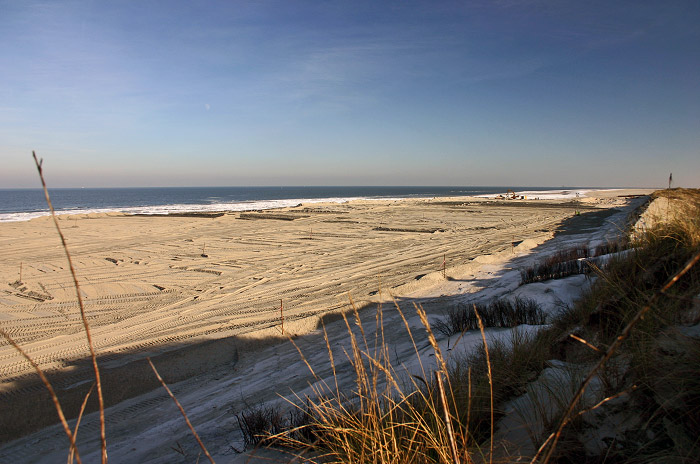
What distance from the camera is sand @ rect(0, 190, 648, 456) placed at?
213 inches

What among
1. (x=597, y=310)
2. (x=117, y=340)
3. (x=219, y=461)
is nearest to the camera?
(x=219, y=461)

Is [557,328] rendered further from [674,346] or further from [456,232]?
[456,232]

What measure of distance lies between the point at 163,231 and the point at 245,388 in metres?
18.1

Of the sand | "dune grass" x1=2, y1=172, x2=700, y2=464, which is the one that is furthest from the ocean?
"dune grass" x1=2, y1=172, x2=700, y2=464

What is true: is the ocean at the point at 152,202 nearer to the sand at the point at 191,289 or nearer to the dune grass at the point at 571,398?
the sand at the point at 191,289

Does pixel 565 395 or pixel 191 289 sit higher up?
pixel 565 395

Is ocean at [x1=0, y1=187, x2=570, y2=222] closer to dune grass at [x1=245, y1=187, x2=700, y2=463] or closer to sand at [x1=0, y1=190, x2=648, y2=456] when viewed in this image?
sand at [x1=0, y1=190, x2=648, y2=456]

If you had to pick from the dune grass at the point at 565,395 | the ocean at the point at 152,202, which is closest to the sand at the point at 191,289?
the dune grass at the point at 565,395

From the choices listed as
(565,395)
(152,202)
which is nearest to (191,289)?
(565,395)

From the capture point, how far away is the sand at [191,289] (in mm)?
5402

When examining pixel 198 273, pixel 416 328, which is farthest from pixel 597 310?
pixel 198 273

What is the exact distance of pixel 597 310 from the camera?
3525mm

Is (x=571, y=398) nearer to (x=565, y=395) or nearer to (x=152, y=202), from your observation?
(x=565, y=395)

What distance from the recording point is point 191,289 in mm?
9414
